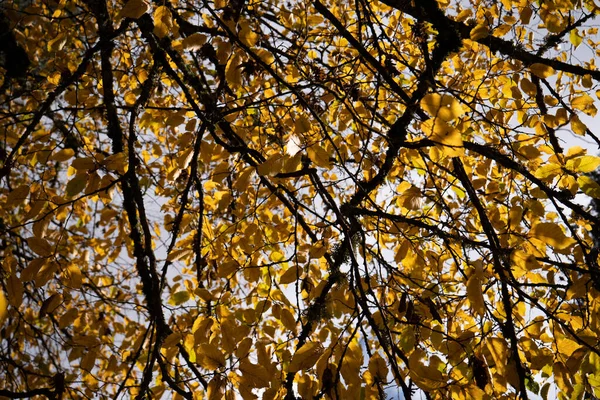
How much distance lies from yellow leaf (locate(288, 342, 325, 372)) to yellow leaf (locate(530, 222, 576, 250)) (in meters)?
0.67

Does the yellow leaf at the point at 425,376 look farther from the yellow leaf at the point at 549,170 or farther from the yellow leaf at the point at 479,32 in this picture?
the yellow leaf at the point at 479,32

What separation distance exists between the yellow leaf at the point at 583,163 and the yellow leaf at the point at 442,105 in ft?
2.29

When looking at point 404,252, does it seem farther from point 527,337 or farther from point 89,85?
point 89,85

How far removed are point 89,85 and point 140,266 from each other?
110 centimetres

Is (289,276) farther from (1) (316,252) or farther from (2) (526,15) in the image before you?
(2) (526,15)

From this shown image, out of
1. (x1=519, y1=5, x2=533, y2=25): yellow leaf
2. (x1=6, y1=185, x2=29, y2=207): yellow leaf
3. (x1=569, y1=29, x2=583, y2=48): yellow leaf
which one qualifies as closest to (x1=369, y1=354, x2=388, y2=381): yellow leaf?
(x1=6, y1=185, x2=29, y2=207): yellow leaf

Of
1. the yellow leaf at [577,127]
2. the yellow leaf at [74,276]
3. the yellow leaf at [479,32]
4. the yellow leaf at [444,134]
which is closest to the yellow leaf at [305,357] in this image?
the yellow leaf at [444,134]

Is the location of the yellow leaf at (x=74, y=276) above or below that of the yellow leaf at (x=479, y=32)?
below

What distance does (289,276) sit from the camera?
151cm

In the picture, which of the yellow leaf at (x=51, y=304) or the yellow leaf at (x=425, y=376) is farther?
the yellow leaf at (x=51, y=304)

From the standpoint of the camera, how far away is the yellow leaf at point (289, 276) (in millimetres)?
1496

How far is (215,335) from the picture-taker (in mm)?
1727

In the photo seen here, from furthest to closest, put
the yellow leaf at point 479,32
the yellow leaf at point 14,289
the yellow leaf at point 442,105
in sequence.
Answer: the yellow leaf at point 479,32 → the yellow leaf at point 14,289 → the yellow leaf at point 442,105

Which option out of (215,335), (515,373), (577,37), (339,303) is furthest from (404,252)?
(577,37)
